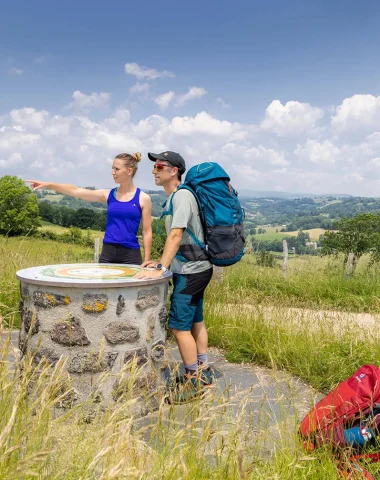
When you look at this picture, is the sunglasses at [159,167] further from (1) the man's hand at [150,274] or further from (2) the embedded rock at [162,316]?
(2) the embedded rock at [162,316]

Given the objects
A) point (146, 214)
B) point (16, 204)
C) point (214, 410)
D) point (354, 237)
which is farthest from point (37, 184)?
point (16, 204)

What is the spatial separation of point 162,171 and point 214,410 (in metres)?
2.25

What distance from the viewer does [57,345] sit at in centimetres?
369

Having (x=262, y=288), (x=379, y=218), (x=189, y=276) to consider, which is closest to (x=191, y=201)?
(x=189, y=276)

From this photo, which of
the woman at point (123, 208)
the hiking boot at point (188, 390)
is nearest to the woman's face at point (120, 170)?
the woman at point (123, 208)

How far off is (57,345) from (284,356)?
7.69ft

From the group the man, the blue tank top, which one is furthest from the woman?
the man

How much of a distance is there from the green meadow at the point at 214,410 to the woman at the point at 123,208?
4.36 ft

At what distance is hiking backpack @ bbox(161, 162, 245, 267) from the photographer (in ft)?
12.8

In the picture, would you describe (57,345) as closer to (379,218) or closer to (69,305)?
(69,305)

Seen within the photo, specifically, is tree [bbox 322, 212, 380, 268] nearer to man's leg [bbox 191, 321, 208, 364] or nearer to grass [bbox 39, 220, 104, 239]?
grass [bbox 39, 220, 104, 239]

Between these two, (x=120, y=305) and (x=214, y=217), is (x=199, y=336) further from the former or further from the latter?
(x=214, y=217)

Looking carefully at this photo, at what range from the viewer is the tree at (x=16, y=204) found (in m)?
60.2

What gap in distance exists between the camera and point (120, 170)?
4.73 m
